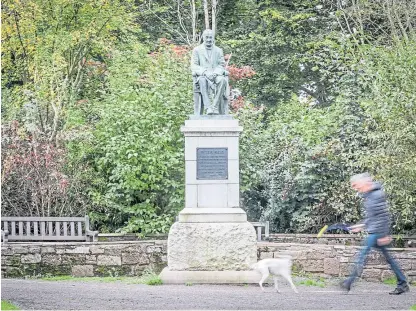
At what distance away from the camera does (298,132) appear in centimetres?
1953

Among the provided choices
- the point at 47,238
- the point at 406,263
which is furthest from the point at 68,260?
the point at 406,263

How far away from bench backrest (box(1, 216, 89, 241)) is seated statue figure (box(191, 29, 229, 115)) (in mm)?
4483

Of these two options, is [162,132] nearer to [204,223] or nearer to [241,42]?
[204,223]

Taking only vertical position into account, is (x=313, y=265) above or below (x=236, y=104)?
below

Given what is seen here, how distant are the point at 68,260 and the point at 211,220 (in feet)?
10.5

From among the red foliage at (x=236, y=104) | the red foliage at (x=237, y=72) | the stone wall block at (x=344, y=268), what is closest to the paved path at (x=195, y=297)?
the stone wall block at (x=344, y=268)

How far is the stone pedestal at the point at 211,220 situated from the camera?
12.3 metres

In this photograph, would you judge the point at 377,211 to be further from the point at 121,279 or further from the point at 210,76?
the point at 121,279

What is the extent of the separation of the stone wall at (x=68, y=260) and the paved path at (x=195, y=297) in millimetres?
1978

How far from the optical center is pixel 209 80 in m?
12.9

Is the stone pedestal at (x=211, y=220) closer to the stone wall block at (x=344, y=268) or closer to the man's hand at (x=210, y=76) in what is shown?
the man's hand at (x=210, y=76)

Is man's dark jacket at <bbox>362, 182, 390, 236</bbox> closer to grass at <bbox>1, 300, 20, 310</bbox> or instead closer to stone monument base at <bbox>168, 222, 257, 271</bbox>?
stone monument base at <bbox>168, 222, 257, 271</bbox>

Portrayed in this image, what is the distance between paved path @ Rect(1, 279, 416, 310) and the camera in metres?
9.29

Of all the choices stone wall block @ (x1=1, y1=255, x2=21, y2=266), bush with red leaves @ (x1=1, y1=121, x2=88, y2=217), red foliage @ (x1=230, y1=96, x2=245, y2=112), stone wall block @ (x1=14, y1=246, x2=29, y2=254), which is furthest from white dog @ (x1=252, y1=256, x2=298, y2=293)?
red foliage @ (x1=230, y1=96, x2=245, y2=112)
